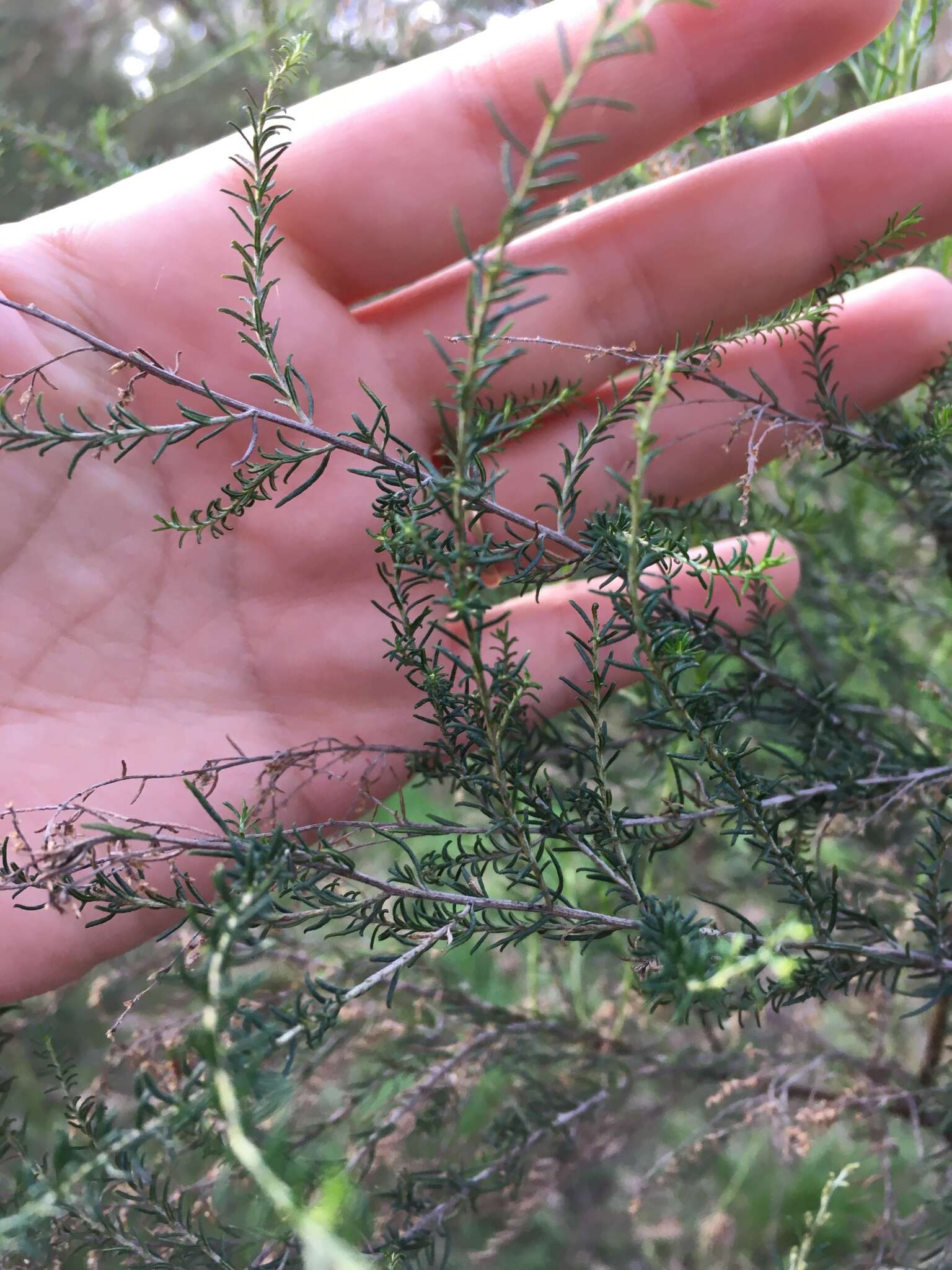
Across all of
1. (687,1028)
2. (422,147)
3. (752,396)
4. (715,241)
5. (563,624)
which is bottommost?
(687,1028)

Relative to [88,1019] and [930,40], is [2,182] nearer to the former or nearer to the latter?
[930,40]

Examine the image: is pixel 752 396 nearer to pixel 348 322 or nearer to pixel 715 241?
pixel 715 241

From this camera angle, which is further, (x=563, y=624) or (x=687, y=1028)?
(x=687, y=1028)

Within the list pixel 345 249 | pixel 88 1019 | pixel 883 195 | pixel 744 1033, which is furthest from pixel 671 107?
pixel 88 1019

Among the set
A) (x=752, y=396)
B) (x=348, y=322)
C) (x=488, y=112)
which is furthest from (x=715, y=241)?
(x=348, y=322)

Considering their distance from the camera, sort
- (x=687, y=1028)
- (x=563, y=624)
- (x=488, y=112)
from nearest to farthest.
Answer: (x=488, y=112), (x=563, y=624), (x=687, y=1028)

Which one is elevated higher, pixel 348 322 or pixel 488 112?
pixel 488 112

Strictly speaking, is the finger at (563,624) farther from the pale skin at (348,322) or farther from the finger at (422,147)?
the finger at (422,147)

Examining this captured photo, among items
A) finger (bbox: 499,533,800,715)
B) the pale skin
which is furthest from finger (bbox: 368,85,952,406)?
finger (bbox: 499,533,800,715)

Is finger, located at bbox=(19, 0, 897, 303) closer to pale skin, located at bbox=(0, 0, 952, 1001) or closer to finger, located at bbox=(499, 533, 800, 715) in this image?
pale skin, located at bbox=(0, 0, 952, 1001)
